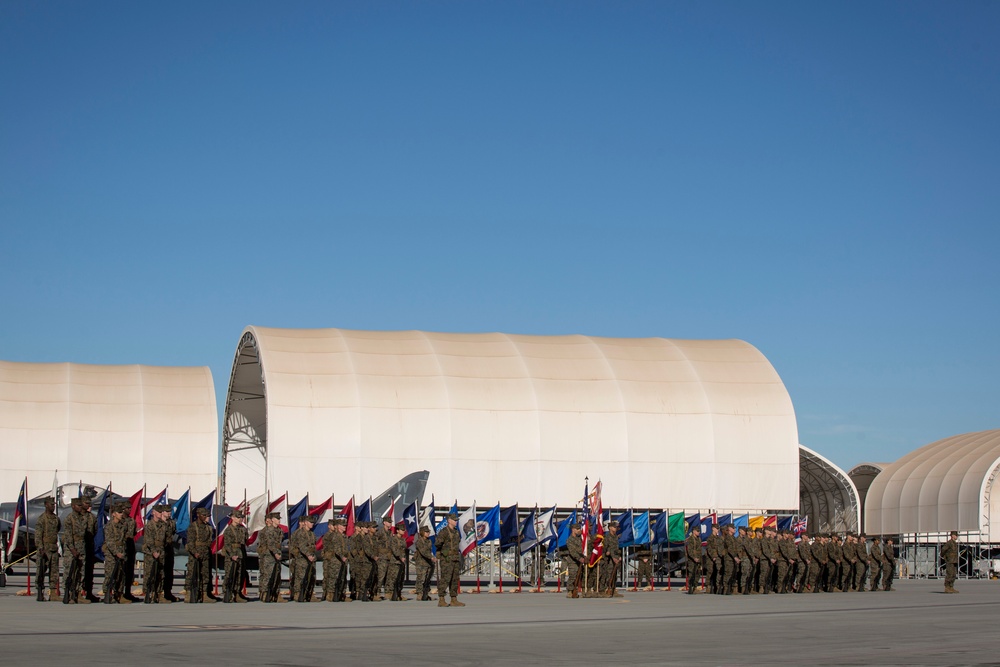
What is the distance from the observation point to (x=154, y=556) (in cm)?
2328

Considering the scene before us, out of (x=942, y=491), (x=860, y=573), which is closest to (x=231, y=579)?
(x=860, y=573)

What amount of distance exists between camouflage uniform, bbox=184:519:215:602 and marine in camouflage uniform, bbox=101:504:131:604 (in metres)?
1.37

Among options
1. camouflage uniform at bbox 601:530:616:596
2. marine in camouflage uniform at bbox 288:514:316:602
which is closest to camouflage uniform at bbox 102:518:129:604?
marine in camouflage uniform at bbox 288:514:316:602

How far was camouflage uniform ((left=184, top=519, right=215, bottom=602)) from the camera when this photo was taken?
24.0m

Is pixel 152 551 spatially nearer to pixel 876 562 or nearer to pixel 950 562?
pixel 876 562

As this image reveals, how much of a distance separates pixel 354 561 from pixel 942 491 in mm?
43448

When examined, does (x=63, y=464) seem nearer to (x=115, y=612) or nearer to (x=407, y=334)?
(x=407, y=334)

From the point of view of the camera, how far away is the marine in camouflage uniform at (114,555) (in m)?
22.6

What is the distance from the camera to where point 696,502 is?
46250mm

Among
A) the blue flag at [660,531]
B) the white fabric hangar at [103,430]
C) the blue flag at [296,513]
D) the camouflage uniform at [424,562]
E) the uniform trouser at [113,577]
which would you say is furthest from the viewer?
the white fabric hangar at [103,430]

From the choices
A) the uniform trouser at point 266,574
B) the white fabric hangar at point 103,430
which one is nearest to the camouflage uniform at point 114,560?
the uniform trouser at point 266,574

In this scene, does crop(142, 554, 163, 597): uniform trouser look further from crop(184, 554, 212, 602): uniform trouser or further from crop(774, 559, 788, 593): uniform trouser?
crop(774, 559, 788, 593): uniform trouser

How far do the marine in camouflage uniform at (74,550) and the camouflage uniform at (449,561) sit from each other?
21.2ft

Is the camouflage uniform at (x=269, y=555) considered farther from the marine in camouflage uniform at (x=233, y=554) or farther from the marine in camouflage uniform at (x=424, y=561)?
the marine in camouflage uniform at (x=424, y=561)
